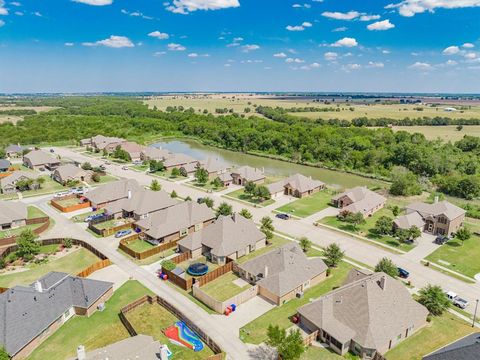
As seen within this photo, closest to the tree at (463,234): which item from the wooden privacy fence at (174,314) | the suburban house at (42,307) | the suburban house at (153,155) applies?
the wooden privacy fence at (174,314)

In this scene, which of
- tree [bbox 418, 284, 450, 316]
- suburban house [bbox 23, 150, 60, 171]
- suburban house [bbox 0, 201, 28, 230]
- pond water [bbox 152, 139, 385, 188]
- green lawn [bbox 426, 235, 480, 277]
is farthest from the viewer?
suburban house [bbox 23, 150, 60, 171]

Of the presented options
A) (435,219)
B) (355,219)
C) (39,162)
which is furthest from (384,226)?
(39,162)

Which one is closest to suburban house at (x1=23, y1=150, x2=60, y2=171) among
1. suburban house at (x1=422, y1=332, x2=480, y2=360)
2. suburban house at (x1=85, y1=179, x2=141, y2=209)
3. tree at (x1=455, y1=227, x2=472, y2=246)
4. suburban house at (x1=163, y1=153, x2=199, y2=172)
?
suburban house at (x1=163, y1=153, x2=199, y2=172)

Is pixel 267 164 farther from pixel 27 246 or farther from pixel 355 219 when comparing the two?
pixel 27 246

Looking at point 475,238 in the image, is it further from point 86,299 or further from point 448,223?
point 86,299

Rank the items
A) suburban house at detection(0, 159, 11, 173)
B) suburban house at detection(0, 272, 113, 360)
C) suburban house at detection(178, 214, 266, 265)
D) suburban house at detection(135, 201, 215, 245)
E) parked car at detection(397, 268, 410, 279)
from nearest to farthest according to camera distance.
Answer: suburban house at detection(0, 272, 113, 360) → parked car at detection(397, 268, 410, 279) → suburban house at detection(178, 214, 266, 265) → suburban house at detection(135, 201, 215, 245) → suburban house at detection(0, 159, 11, 173)

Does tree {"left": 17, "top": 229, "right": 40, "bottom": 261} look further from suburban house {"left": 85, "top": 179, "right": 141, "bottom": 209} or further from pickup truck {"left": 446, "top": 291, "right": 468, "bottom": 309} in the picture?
pickup truck {"left": 446, "top": 291, "right": 468, "bottom": 309}

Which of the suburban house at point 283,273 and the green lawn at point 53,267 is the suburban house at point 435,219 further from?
the green lawn at point 53,267
